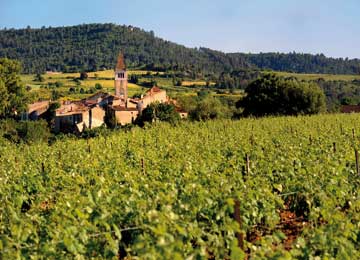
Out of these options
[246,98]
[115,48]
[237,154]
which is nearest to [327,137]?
[237,154]

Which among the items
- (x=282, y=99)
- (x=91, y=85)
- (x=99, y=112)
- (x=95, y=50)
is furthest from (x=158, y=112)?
(x=95, y=50)

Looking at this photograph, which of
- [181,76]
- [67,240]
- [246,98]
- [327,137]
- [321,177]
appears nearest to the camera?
[67,240]

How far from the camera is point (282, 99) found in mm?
33938

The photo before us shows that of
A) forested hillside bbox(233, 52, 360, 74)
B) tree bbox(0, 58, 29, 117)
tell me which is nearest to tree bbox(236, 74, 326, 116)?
tree bbox(0, 58, 29, 117)

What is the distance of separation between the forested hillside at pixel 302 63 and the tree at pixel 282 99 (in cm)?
11596

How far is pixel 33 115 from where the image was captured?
59.3 meters

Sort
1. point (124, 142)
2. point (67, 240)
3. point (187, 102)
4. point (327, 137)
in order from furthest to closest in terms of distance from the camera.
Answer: point (187, 102) < point (124, 142) < point (327, 137) < point (67, 240)

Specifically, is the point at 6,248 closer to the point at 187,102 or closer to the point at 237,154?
the point at 237,154

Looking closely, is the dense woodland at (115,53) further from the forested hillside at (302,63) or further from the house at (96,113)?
the house at (96,113)

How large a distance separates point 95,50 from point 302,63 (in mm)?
65429

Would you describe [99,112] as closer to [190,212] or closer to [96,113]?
[96,113]

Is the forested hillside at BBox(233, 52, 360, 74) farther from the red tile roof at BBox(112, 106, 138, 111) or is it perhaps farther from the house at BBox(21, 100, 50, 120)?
the red tile roof at BBox(112, 106, 138, 111)

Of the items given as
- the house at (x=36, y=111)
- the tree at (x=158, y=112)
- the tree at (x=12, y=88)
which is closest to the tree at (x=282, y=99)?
the tree at (x=158, y=112)

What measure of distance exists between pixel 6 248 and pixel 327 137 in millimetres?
10773
